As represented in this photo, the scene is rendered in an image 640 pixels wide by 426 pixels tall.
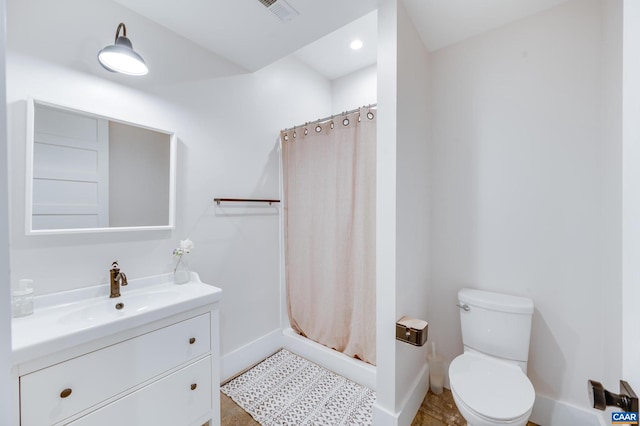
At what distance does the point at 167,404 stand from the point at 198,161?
4.75 ft

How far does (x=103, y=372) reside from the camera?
110 cm

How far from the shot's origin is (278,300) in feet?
8.08

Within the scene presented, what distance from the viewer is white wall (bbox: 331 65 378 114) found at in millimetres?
2635

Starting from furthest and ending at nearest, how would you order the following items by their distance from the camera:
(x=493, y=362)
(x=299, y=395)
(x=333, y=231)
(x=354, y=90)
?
1. (x=354, y=90)
2. (x=333, y=231)
3. (x=299, y=395)
4. (x=493, y=362)

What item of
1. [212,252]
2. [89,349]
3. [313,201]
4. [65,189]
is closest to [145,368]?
[89,349]

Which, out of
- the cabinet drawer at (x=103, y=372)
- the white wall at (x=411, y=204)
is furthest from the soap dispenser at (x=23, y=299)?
the white wall at (x=411, y=204)

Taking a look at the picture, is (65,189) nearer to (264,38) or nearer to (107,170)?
(107,170)

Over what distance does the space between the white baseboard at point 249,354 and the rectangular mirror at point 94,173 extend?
1135mm

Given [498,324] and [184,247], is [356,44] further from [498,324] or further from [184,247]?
[498,324]

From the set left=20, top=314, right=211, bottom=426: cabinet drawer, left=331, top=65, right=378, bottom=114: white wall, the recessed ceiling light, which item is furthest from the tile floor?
the recessed ceiling light

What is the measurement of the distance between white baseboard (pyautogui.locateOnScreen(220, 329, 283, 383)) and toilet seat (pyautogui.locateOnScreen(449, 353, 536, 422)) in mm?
1497

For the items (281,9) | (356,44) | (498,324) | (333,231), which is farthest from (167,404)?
(356,44)
